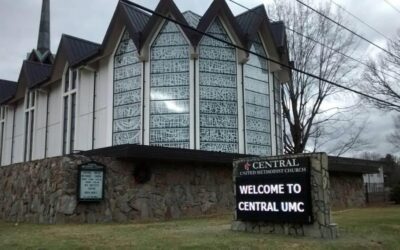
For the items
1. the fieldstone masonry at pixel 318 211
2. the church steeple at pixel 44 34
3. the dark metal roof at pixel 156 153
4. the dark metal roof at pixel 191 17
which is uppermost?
the church steeple at pixel 44 34

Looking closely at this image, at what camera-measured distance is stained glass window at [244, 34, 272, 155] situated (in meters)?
22.4

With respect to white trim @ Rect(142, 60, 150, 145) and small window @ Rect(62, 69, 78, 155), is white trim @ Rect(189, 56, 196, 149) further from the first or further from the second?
small window @ Rect(62, 69, 78, 155)

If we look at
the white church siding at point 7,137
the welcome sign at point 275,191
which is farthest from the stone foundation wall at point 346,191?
the white church siding at point 7,137

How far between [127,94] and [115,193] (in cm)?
731

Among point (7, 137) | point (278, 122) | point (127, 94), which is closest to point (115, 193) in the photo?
point (127, 94)

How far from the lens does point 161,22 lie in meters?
22.0

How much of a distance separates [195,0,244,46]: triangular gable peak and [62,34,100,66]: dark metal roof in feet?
23.9

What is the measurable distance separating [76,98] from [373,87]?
67.1 feet

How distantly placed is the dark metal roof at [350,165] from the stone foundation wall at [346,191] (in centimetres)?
57

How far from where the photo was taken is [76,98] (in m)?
26.2

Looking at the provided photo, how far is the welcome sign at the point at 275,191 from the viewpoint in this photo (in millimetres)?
10922

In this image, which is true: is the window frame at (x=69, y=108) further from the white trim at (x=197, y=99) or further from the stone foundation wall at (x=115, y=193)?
the white trim at (x=197, y=99)

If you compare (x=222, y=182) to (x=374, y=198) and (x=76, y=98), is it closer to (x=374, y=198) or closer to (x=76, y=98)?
(x=76, y=98)

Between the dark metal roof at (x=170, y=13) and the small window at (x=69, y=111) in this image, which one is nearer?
the dark metal roof at (x=170, y=13)
